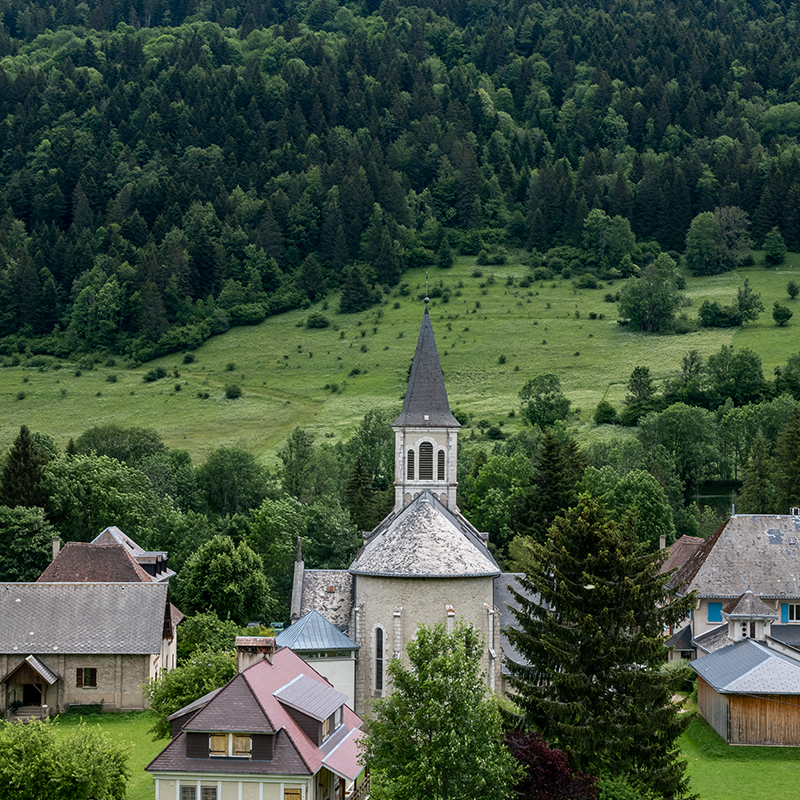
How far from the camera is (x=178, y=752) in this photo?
124 ft

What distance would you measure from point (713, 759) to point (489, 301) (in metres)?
128

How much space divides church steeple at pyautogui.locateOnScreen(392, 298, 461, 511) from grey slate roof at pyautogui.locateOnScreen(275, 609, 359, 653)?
9395mm

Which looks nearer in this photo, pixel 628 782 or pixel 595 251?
pixel 628 782

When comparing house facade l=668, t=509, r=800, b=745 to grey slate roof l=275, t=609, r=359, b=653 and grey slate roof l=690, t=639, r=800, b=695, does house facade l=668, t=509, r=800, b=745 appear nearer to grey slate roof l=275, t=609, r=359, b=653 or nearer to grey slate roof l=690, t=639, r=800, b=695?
grey slate roof l=690, t=639, r=800, b=695

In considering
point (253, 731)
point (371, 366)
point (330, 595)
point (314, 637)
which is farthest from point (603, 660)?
point (371, 366)

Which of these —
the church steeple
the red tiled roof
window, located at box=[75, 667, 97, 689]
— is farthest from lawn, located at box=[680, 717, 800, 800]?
window, located at box=[75, 667, 97, 689]

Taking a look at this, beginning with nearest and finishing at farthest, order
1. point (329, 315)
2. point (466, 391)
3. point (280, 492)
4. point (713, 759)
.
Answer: point (713, 759), point (280, 492), point (466, 391), point (329, 315)

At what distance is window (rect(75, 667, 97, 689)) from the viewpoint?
61.3 meters

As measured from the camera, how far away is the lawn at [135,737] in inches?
1751

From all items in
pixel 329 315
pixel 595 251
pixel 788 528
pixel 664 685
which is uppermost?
pixel 595 251

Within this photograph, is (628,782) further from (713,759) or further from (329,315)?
(329,315)

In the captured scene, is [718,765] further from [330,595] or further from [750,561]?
[330,595]

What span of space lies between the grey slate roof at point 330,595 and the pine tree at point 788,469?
45.6m

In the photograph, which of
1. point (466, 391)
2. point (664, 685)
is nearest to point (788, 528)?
point (664, 685)
